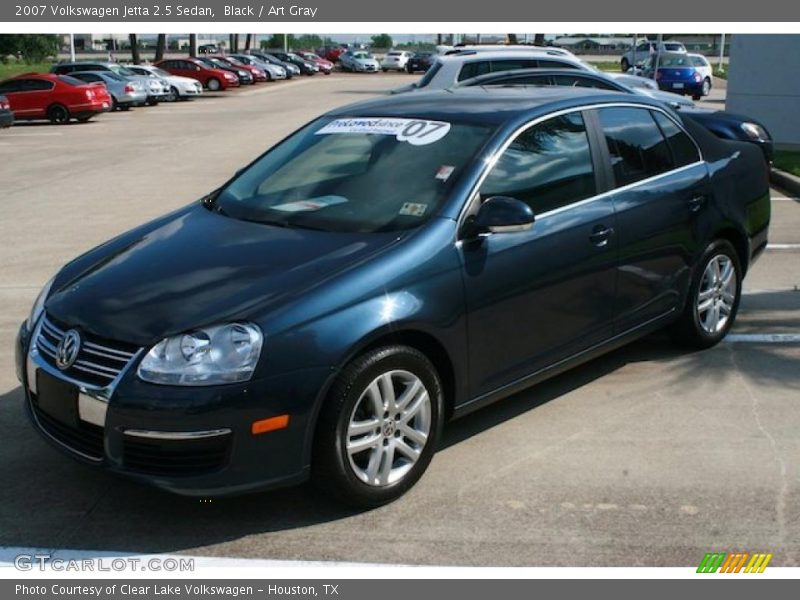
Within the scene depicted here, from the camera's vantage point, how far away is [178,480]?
3672 mm

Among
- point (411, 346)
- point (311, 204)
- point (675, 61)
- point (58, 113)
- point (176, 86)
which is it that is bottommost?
point (58, 113)

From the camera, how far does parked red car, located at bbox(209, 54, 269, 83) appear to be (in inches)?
1944

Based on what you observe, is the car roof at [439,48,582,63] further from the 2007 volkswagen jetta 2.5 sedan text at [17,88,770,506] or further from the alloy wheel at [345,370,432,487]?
the alloy wheel at [345,370,432,487]

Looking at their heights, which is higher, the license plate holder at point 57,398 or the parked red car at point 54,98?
the license plate holder at point 57,398

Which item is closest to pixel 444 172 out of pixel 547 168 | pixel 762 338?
pixel 547 168

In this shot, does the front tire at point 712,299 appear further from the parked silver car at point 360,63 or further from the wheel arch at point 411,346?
the parked silver car at point 360,63

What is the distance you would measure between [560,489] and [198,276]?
187 cm

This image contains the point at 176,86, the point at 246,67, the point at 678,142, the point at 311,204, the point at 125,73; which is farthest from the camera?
the point at 246,67

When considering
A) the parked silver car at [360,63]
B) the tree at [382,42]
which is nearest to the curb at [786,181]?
the parked silver car at [360,63]

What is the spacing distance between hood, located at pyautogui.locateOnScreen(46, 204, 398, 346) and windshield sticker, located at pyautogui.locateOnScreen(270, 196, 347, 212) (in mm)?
229

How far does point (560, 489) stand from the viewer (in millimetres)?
4246

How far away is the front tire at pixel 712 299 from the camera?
584cm

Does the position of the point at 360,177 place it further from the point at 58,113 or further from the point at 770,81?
the point at 58,113

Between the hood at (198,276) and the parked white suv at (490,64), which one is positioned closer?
the hood at (198,276)
